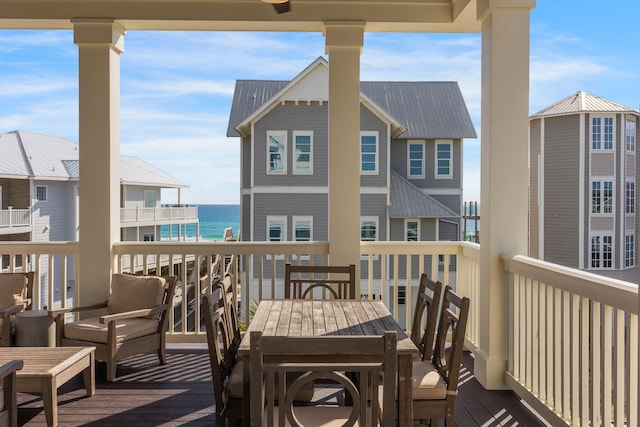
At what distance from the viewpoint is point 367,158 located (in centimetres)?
1546

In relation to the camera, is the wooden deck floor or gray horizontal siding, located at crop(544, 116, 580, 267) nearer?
the wooden deck floor

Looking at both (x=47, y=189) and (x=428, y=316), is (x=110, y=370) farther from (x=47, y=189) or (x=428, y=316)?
(x=47, y=189)

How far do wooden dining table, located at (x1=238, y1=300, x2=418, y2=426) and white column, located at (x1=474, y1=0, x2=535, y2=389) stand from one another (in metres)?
1.06

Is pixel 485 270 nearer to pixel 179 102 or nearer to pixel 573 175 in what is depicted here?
pixel 573 175

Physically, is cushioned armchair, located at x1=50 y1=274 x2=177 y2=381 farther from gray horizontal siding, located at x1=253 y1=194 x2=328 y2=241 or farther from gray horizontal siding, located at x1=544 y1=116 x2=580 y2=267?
gray horizontal siding, located at x1=544 y1=116 x2=580 y2=267

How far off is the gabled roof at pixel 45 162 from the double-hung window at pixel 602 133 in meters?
13.0

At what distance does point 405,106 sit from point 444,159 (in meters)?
2.04

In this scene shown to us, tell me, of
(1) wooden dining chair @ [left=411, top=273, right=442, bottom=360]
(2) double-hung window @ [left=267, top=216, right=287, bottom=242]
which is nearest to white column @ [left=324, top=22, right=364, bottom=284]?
(1) wooden dining chair @ [left=411, top=273, right=442, bottom=360]

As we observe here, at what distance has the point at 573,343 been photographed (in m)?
2.87

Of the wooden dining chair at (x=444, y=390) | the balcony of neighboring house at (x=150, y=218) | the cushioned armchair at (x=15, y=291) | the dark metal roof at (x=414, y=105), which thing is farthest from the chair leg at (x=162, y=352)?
the balcony of neighboring house at (x=150, y=218)

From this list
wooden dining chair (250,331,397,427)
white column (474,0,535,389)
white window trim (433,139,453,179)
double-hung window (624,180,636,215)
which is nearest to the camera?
wooden dining chair (250,331,397,427)

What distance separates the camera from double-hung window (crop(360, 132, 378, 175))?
49.8ft

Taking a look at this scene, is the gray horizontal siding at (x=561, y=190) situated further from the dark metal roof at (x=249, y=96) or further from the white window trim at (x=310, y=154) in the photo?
the dark metal roof at (x=249, y=96)

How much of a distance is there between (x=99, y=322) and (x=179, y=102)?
39815 millimetres
